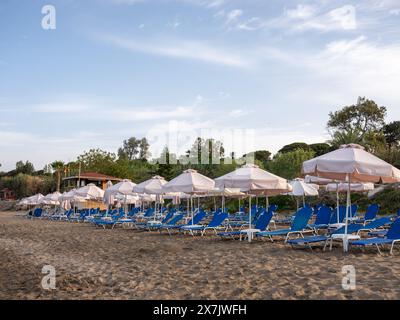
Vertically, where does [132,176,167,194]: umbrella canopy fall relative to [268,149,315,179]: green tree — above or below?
below

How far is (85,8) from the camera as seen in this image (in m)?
9.75

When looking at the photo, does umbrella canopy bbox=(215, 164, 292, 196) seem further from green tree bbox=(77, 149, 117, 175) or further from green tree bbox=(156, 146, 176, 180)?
green tree bbox=(77, 149, 117, 175)

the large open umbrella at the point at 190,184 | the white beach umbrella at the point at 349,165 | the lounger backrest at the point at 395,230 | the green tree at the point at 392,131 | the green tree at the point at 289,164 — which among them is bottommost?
the lounger backrest at the point at 395,230

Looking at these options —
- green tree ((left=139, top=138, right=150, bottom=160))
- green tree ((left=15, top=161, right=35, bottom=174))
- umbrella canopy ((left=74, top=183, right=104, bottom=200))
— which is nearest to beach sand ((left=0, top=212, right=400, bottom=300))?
umbrella canopy ((left=74, top=183, right=104, bottom=200))

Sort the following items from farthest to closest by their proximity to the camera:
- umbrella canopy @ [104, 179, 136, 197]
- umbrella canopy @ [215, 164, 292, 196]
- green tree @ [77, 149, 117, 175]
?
green tree @ [77, 149, 117, 175]
umbrella canopy @ [104, 179, 136, 197]
umbrella canopy @ [215, 164, 292, 196]

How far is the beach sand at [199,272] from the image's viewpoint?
206 inches

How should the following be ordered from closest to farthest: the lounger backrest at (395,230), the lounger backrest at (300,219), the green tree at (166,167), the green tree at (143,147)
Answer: the lounger backrest at (395,230)
the lounger backrest at (300,219)
the green tree at (166,167)
the green tree at (143,147)

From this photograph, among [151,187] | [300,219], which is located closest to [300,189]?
[151,187]

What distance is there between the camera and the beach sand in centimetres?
523

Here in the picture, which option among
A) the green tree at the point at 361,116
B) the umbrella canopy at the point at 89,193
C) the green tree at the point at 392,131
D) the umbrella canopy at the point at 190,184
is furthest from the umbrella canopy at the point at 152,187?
the green tree at the point at 392,131

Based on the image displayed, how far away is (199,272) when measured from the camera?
6715 millimetres

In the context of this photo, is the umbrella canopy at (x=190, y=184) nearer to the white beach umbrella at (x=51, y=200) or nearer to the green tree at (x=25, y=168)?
the white beach umbrella at (x=51, y=200)

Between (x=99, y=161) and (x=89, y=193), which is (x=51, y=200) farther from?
(x=99, y=161)

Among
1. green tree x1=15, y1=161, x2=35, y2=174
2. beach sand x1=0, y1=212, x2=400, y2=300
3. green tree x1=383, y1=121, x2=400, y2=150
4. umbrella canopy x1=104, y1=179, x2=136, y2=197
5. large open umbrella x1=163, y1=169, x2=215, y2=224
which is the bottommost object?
beach sand x1=0, y1=212, x2=400, y2=300
